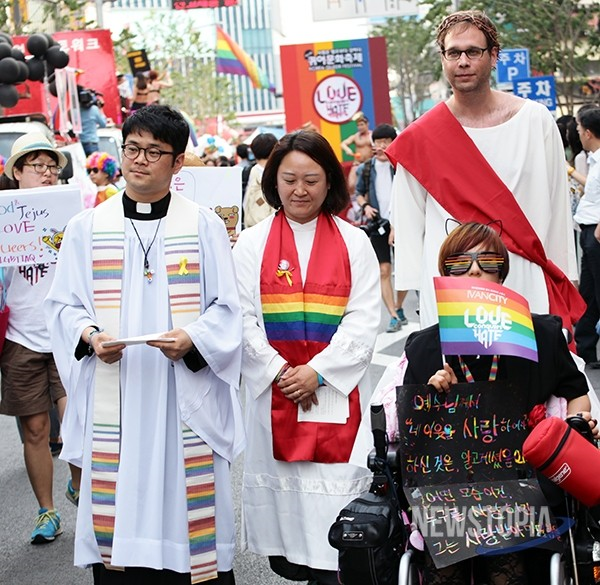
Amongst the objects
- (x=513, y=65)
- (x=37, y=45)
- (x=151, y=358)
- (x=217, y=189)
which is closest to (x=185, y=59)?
(x=513, y=65)

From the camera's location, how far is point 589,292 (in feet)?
33.0

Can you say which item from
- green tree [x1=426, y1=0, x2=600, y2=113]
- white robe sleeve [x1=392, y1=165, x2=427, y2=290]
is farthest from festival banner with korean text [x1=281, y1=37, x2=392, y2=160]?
white robe sleeve [x1=392, y1=165, x2=427, y2=290]

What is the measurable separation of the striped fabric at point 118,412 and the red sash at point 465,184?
1030 millimetres

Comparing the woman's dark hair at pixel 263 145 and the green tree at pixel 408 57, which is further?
the green tree at pixel 408 57

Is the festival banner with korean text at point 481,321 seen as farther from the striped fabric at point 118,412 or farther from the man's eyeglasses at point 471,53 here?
the man's eyeglasses at point 471,53

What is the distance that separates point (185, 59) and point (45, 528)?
203 ft

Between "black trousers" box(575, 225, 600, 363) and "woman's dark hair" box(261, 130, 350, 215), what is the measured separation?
202 inches

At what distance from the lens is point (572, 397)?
3916 mm

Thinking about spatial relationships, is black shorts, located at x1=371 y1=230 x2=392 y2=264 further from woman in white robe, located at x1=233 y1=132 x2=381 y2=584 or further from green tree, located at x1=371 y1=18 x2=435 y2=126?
green tree, located at x1=371 y1=18 x2=435 y2=126

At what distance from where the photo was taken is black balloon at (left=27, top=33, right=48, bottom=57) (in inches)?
680

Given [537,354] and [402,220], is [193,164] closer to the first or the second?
[402,220]

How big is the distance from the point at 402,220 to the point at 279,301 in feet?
2.12

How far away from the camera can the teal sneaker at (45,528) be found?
6098mm

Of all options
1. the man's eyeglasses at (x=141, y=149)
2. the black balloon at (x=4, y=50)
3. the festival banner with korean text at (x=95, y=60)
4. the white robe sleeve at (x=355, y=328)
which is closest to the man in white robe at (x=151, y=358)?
the man's eyeglasses at (x=141, y=149)
